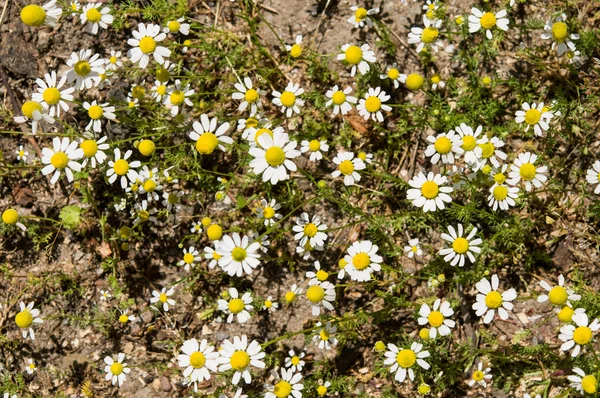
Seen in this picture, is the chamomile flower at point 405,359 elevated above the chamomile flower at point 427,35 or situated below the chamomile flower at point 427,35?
below

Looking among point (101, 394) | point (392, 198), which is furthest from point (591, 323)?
point (101, 394)

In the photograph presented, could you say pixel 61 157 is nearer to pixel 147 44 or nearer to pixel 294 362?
pixel 147 44

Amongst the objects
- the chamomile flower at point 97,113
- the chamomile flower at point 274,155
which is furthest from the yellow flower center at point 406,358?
the chamomile flower at point 97,113

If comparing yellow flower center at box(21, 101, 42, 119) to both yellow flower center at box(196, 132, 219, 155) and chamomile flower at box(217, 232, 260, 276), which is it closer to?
yellow flower center at box(196, 132, 219, 155)

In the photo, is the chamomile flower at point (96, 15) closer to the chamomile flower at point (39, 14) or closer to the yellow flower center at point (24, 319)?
the chamomile flower at point (39, 14)

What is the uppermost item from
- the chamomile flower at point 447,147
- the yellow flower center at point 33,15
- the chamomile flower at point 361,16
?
the chamomile flower at point 361,16

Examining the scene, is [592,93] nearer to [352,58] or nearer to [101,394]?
[352,58]
